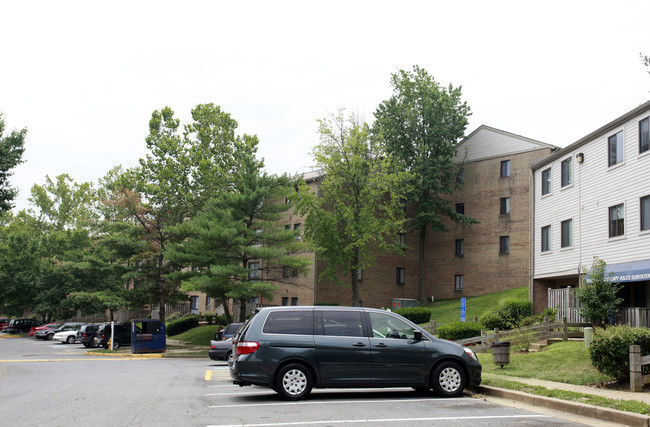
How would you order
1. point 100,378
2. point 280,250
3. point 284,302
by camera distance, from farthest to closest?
1. point 284,302
2. point 280,250
3. point 100,378

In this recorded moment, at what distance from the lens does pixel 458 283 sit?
49.9m

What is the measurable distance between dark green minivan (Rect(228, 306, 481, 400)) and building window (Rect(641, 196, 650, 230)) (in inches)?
500

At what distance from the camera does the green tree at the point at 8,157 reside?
21.9m

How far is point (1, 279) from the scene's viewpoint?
5719 centimetres

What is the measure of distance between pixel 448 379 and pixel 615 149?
15812mm

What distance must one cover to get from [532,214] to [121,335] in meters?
26.1

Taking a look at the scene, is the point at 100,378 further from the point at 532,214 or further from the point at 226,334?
the point at 532,214

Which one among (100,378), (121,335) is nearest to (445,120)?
(121,335)

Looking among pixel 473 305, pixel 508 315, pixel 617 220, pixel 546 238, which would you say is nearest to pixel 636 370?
pixel 617 220

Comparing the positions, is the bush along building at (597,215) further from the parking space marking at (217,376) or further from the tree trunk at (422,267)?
the tree trunk at (422,267)

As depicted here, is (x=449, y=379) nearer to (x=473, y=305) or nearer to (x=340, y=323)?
(x=340, y=323)

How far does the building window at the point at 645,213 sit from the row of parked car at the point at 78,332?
30.3 metres

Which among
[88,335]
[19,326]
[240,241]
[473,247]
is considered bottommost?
[19,326]

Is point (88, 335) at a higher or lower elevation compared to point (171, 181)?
lower
